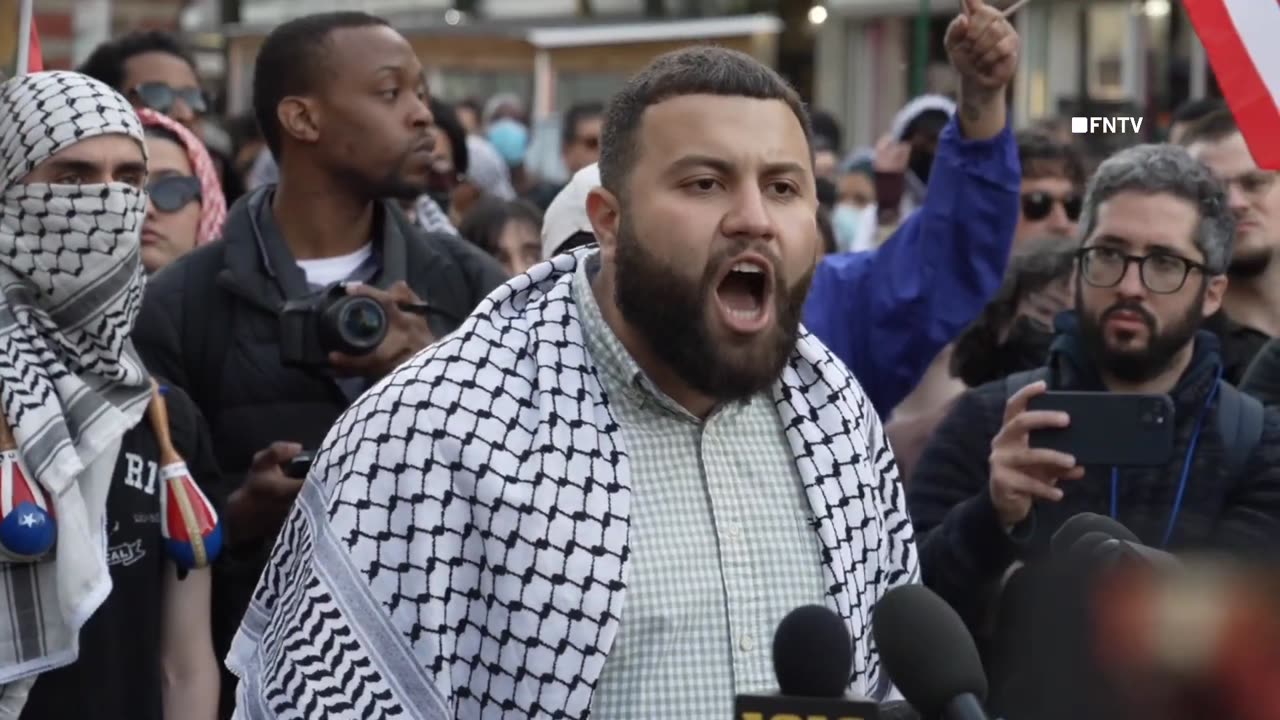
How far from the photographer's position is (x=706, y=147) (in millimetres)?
3348

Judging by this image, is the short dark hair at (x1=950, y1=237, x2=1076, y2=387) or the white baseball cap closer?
the white baseball cap

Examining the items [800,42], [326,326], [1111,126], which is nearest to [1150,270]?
[1111,126]

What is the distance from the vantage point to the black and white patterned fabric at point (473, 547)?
3238 mm

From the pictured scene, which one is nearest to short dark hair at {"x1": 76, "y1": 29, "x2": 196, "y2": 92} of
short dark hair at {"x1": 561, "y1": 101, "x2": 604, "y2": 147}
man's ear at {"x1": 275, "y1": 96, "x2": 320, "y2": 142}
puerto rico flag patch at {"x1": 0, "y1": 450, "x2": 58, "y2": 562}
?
man's ear at {"x1": 275, "y1": 96, "x2": 320, "y2": 142}

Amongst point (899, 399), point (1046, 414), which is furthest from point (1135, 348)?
point (899, 399)

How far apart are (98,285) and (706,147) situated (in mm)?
1877

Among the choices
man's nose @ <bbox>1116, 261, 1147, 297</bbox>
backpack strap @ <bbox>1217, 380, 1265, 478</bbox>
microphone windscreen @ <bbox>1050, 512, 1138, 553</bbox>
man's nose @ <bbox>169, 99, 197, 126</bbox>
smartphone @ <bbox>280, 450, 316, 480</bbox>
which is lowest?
smartphone @ <bbox>280, 450, 316, 480</bbox>

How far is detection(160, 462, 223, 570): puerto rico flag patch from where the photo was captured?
4.72 m

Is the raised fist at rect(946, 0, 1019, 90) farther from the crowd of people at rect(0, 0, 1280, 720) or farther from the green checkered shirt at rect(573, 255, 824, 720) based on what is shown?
the green checkered shirt at rect(573, 255, 824, 720)

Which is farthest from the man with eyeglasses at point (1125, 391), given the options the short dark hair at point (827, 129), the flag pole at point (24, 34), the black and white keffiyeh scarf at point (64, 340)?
the short dark hair at point (827, 129)

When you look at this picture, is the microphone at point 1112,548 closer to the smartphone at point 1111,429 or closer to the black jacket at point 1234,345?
the smartphone at point 1111,429

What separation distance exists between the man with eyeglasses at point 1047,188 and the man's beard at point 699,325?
465cm

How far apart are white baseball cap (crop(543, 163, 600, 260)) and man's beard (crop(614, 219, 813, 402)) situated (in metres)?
1.95

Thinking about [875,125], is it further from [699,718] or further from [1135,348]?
[699,718]
